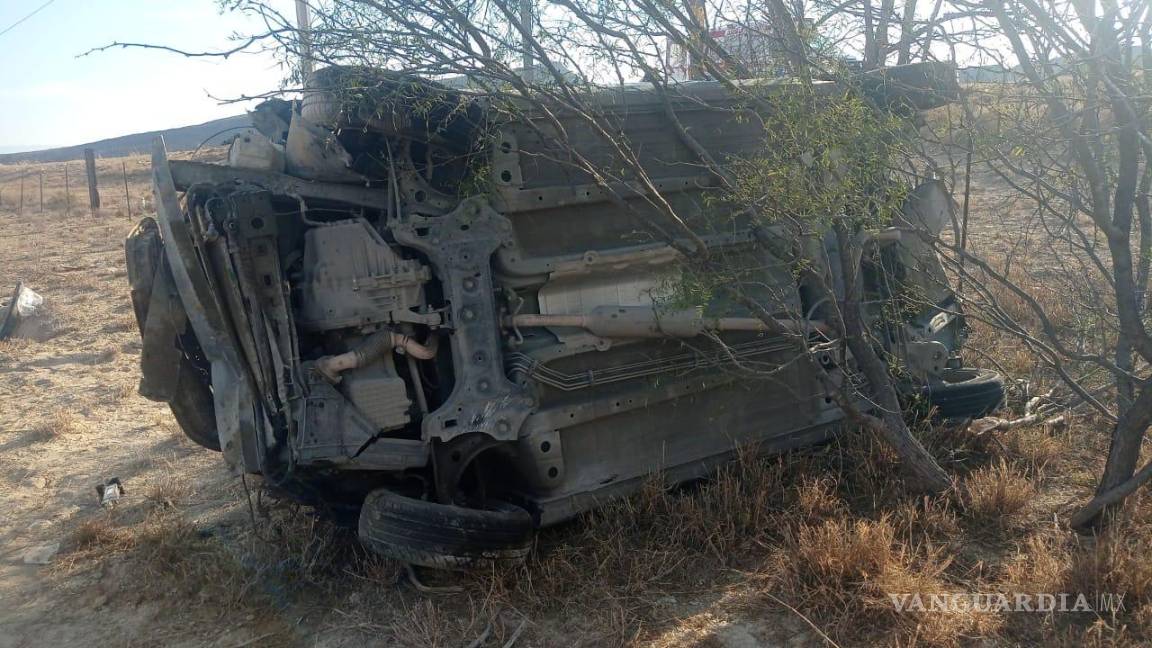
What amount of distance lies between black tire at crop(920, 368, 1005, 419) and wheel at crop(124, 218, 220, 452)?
4108 mm

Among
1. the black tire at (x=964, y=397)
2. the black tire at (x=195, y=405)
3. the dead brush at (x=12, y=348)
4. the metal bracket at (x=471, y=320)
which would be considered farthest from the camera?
the dead brush at (x=12, y=348)

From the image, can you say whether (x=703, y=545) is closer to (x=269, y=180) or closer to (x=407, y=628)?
(x=407, y=628)

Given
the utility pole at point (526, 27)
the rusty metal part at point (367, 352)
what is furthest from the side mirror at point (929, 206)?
the rusty metal part at point (367, 352)

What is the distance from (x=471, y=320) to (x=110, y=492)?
128 inches

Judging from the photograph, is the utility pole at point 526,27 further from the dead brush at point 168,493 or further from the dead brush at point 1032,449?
the dead brush at point 168,493

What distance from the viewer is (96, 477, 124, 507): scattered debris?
234 inches

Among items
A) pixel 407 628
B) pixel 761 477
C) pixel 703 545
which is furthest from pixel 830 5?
pixel 407 628

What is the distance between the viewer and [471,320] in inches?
173

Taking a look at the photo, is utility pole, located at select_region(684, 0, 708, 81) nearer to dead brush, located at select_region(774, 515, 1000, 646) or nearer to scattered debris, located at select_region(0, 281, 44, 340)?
dead brush, located at select_region(774, 515, 1000, 646)

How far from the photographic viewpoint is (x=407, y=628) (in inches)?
156

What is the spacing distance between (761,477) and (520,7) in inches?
104

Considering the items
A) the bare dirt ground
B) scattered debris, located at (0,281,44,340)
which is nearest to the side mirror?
the bare dirt ground

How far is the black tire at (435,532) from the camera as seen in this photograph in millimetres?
4102

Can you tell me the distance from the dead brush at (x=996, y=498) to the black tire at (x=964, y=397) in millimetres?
873
